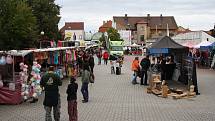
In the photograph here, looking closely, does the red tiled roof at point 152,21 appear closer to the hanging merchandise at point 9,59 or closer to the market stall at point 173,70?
the market stall at point 173,70

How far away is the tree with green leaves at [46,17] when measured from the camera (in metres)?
64.4

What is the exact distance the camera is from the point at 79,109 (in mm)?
16344

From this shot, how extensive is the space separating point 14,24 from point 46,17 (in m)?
25.8

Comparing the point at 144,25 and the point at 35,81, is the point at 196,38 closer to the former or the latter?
the point at 35,81

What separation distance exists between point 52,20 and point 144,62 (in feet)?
133

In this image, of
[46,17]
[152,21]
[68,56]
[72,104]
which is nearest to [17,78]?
[72,104]

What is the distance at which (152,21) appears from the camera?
481 ft

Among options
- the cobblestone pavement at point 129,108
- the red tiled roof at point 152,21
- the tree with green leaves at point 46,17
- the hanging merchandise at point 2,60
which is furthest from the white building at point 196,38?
the red tiled roof at point 152,21

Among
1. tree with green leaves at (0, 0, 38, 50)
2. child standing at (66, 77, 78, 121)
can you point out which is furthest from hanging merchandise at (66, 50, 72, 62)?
child standing at (66, 77, 78, 121)

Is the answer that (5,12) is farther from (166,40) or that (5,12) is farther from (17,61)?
(17,61)

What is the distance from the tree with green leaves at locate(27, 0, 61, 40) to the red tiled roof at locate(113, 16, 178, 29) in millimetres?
79422

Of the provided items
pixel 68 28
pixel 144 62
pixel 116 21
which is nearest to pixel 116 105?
pixel 144 62

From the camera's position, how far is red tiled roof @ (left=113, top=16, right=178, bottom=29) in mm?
144788

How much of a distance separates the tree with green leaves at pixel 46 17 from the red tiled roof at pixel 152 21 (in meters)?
79.4
